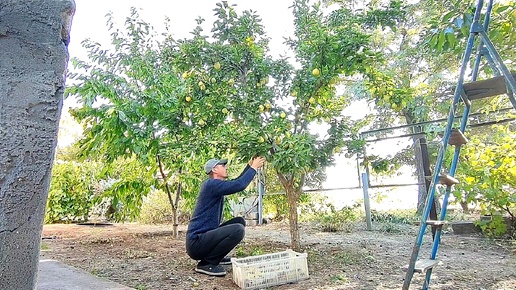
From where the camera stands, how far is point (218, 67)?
11.0 feet

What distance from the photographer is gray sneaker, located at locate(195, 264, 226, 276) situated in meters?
3.02

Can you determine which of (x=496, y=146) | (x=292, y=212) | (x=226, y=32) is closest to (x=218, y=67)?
(x=226, y=32)

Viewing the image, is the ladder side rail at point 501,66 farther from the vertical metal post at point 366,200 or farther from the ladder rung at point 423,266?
the vertical metal post at point 366,200

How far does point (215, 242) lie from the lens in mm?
3043

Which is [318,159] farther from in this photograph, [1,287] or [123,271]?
[1,287]

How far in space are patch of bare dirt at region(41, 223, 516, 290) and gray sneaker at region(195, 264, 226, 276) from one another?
51 millimetres

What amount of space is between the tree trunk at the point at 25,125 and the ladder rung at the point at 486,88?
2.39m

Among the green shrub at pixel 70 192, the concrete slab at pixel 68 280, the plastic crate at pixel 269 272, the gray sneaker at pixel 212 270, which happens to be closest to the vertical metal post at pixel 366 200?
the plastic crate at pixel 269 272

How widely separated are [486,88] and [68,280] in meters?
3.04

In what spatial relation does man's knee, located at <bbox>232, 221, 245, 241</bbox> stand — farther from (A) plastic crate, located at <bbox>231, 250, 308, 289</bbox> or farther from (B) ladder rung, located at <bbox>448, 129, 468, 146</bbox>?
(B) ladder rung, located at <bbox>448, 129, 468, 146</bbox>

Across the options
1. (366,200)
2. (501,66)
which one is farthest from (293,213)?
(366,200)

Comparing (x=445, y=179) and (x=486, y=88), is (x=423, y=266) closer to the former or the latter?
(x=445, y=179)

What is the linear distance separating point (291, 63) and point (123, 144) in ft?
5.91

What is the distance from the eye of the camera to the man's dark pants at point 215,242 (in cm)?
304
